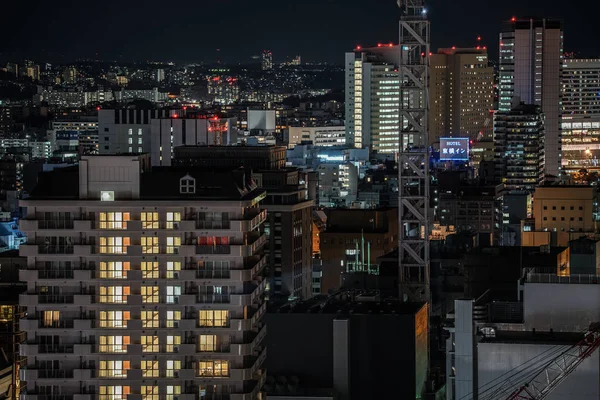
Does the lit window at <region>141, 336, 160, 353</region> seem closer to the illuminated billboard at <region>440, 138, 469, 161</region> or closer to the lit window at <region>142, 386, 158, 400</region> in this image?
the lit window at <region>142, 386, 158, 400</region>

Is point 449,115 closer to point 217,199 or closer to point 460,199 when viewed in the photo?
point 460,199

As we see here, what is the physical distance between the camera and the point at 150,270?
94.5 feet

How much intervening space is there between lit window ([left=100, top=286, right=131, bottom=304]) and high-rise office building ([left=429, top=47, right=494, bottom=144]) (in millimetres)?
121407

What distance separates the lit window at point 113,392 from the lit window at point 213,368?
1.31m

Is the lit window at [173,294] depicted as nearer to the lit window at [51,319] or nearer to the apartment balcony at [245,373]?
the apartment balcony at [245,373]

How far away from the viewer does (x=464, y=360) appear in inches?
893

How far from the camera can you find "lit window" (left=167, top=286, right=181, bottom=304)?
2869cm

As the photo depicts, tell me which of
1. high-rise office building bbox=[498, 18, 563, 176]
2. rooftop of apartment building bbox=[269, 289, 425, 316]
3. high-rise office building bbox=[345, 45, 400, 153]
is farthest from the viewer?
high-rise office building bbox=[345, 45, 400, 153]

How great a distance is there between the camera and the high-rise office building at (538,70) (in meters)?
118

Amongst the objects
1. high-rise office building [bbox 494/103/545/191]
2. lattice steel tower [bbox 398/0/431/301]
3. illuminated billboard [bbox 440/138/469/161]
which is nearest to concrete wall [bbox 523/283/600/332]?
lattice steel tower [bbox 398/0/431/301]

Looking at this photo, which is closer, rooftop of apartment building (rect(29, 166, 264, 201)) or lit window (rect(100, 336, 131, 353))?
lit window (rect(100, 336, 131, 353))

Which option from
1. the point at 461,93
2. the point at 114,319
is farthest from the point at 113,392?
the point at 461,93

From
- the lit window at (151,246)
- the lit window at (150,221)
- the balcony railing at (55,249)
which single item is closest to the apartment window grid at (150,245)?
the lit window at (151,246)

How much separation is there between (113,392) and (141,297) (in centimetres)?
169
